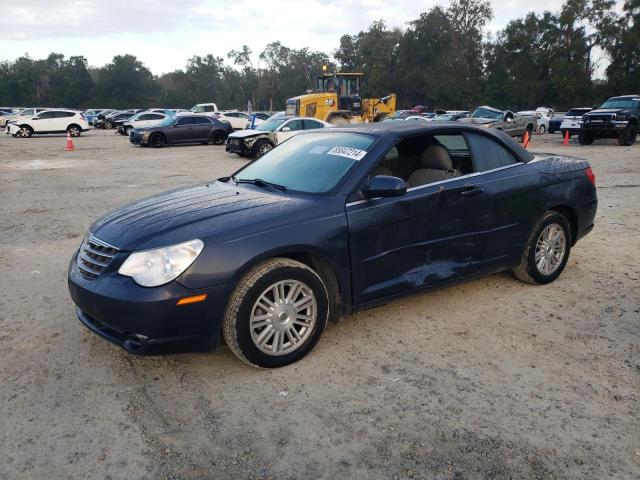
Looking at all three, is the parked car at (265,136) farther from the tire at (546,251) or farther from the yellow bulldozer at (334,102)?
the tire at (546,251)

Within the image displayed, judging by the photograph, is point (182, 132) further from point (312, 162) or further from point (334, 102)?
point (312, 162)

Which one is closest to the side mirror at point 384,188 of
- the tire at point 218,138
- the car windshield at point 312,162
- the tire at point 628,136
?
the car windshield at point 312,162

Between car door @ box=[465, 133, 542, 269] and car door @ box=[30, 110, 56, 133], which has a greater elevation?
car door @ box=[30, 110, 56, 133]

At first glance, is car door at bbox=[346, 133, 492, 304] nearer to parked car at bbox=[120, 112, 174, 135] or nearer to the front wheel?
the front wheel

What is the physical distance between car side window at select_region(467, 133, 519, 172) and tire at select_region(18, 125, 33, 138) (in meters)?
32.7

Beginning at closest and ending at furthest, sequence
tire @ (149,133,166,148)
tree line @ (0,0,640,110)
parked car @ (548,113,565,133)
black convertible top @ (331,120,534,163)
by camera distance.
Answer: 1. black convertible top @ (331,120,534,163)
2. tire @ (149,133,166,148)
3. parked car @ (548,113,565,133)
4. tree line @ (0,0,640,110)

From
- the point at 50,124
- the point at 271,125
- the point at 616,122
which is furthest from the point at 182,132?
the point at 616,122

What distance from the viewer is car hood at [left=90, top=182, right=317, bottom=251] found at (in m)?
3.24

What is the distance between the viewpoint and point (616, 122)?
64.1 ft

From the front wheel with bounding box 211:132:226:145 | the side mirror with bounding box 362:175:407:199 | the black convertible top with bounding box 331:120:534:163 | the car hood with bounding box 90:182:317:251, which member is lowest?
the car hood with bounding box 90:182:317:251

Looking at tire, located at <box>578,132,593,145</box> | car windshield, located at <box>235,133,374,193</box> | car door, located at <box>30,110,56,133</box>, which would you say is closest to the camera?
car windshield, located at <box>235,133,374,193</box>

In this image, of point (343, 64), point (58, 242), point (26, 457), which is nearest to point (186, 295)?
point (26, 457)

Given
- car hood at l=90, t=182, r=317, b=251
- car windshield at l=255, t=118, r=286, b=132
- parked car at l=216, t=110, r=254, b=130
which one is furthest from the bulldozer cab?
car hood at l=90, t=182, r=317, b=251

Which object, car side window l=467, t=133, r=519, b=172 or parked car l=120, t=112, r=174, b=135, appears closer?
car side window l=467, t=133, r=519, b=172
